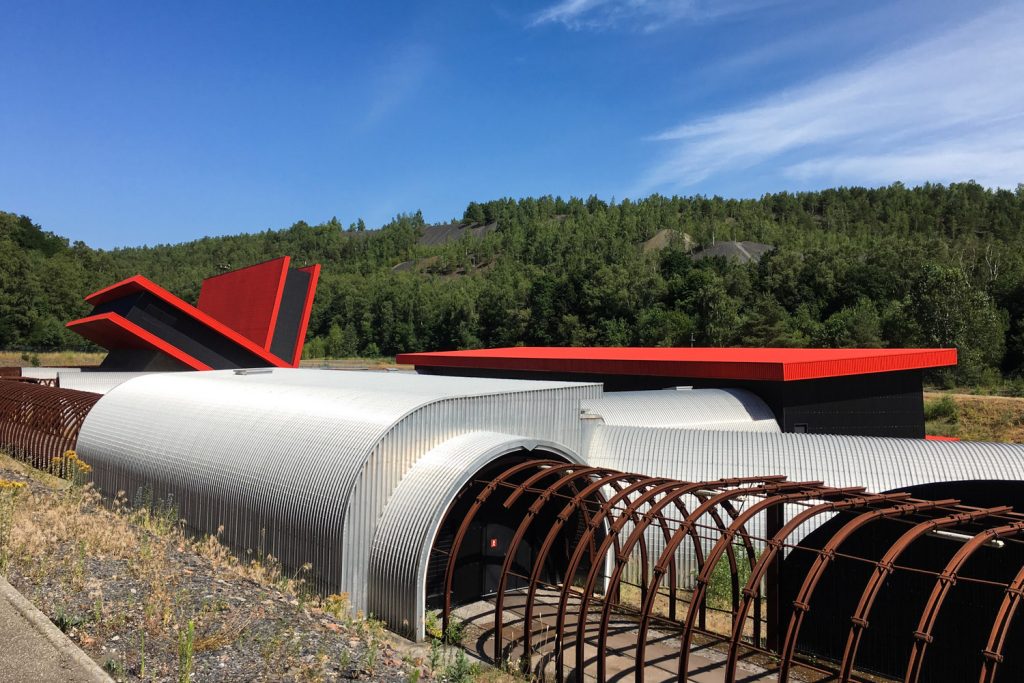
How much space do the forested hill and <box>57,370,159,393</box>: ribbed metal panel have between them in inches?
2038

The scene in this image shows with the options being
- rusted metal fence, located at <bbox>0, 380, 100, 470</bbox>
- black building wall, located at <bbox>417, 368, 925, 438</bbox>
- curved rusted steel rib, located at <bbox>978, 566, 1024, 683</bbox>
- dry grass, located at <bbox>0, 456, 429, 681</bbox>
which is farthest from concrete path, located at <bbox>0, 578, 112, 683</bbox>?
black building wall, located at <bbox>417, 368, 925, 438</bbox>

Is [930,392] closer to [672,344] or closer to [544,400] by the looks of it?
[672,344]

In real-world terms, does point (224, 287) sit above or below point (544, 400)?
above

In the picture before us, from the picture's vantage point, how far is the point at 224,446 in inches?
602

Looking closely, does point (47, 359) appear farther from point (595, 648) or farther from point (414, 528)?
point (595, 648)

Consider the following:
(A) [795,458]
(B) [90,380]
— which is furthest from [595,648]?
(B) [90,380]

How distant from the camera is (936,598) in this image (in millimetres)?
7695

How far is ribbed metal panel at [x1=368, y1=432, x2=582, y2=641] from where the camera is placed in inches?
459

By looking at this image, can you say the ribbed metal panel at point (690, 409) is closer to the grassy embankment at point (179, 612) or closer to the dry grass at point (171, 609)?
the grassy embankment at point (179, 612)

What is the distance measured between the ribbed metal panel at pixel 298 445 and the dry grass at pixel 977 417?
30315mm

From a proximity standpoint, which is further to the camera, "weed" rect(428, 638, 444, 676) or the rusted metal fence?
the rusted metal fence

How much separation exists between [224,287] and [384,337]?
201 feet

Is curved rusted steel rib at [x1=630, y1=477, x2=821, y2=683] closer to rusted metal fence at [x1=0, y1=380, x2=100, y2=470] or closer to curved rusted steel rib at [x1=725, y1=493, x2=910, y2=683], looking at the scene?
curved rusted steel rib at [x1=725, y1=493, x2=910, y2=683]

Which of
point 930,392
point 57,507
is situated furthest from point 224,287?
point 930,392
